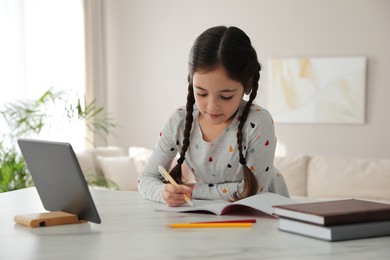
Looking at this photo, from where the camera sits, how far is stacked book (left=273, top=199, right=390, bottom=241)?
1.47 metres

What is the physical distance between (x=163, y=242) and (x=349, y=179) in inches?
154

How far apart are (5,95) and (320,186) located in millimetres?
2601

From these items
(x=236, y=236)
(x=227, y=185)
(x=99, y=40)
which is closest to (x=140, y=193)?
(x=227, y=185)

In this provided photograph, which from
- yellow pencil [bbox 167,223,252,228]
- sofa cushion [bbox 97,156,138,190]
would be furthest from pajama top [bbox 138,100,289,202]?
sofa cushion [bbox 97,156,138,190]

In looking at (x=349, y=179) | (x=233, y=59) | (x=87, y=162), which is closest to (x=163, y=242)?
(x=233, y=59)

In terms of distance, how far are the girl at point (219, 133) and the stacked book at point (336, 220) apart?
18.2 inches

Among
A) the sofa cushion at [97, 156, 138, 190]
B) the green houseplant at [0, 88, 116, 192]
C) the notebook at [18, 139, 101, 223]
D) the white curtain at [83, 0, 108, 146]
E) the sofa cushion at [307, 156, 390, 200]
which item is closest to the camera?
the notebook at [18, 139, 101, 223]

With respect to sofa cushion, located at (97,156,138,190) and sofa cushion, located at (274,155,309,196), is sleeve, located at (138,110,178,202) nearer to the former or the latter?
sofa cushion, located at (274,155,309,196)

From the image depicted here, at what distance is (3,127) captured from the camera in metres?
5.28

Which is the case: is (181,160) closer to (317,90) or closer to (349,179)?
(349,179)

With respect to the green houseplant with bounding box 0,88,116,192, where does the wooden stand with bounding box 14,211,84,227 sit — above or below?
above

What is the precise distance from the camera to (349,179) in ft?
17.0

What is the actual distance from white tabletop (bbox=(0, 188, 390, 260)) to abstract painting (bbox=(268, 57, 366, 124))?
4.63 metres

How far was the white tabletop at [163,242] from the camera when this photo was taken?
1.35 meters
